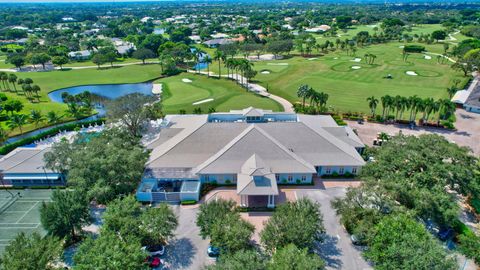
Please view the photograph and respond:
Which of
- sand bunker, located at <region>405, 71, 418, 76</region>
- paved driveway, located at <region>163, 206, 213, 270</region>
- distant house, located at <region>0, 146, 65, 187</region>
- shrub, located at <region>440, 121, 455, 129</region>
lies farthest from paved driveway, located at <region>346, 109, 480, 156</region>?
distant house, located at <region>0, 146, 65, 187</region>

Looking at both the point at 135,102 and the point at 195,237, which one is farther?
the point at 135,102

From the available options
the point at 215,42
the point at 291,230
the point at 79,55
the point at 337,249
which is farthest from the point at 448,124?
the point at 79,55

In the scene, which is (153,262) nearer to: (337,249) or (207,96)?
(337,249)

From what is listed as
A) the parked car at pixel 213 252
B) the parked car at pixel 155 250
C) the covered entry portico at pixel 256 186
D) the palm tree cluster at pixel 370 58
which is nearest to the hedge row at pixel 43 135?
the parked car at pixel 155 250

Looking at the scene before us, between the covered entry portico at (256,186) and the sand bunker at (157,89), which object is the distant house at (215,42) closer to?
the sand bunker at (157,89)

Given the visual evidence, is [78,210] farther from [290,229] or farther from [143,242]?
[290,229]

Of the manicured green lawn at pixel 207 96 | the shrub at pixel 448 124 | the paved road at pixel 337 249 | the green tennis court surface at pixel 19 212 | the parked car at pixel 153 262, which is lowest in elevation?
the green tennis court surface at pixel 19 212

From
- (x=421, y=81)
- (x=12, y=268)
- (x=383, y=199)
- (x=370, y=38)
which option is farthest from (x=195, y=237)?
(x=370, y=38)
